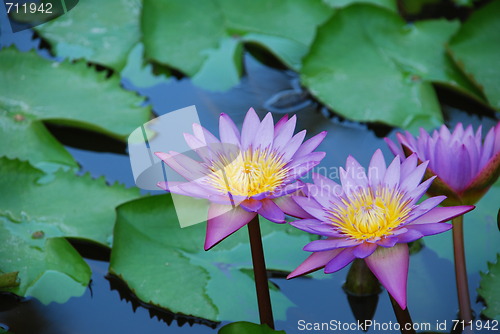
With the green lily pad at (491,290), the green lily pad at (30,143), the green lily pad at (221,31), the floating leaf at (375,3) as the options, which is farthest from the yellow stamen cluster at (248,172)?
the floating leaf at (375,3)

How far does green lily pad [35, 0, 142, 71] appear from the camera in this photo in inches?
83.8

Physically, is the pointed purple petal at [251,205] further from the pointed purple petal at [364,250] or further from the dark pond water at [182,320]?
the dark pond water at [182,320]

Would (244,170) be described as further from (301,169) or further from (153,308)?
(153,308)

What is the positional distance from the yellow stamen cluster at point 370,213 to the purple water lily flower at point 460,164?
0.13m

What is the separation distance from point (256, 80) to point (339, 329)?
104 cm

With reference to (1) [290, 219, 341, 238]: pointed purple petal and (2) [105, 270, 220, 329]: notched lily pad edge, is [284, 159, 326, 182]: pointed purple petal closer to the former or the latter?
(1) [290, 219, 341, 238]: pointed purple petal

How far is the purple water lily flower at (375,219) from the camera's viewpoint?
1041mm

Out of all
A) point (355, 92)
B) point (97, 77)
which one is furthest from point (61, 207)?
point (355, 92)

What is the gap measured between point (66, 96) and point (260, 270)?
1.06 metres

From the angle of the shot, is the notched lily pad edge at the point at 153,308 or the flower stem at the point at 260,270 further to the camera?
the notched lily pad edge at the point at 153,308

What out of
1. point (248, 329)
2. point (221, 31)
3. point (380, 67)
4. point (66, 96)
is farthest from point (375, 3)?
point (248, 329)

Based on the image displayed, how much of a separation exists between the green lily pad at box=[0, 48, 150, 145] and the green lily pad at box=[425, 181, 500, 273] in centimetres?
97

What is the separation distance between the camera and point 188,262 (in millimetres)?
1435

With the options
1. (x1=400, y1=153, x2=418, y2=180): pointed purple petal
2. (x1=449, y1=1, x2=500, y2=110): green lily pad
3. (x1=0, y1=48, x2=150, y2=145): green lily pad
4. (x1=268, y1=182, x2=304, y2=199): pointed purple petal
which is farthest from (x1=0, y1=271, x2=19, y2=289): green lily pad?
(x1=449, y1=1, x2=500, y2=110): green lily pad
